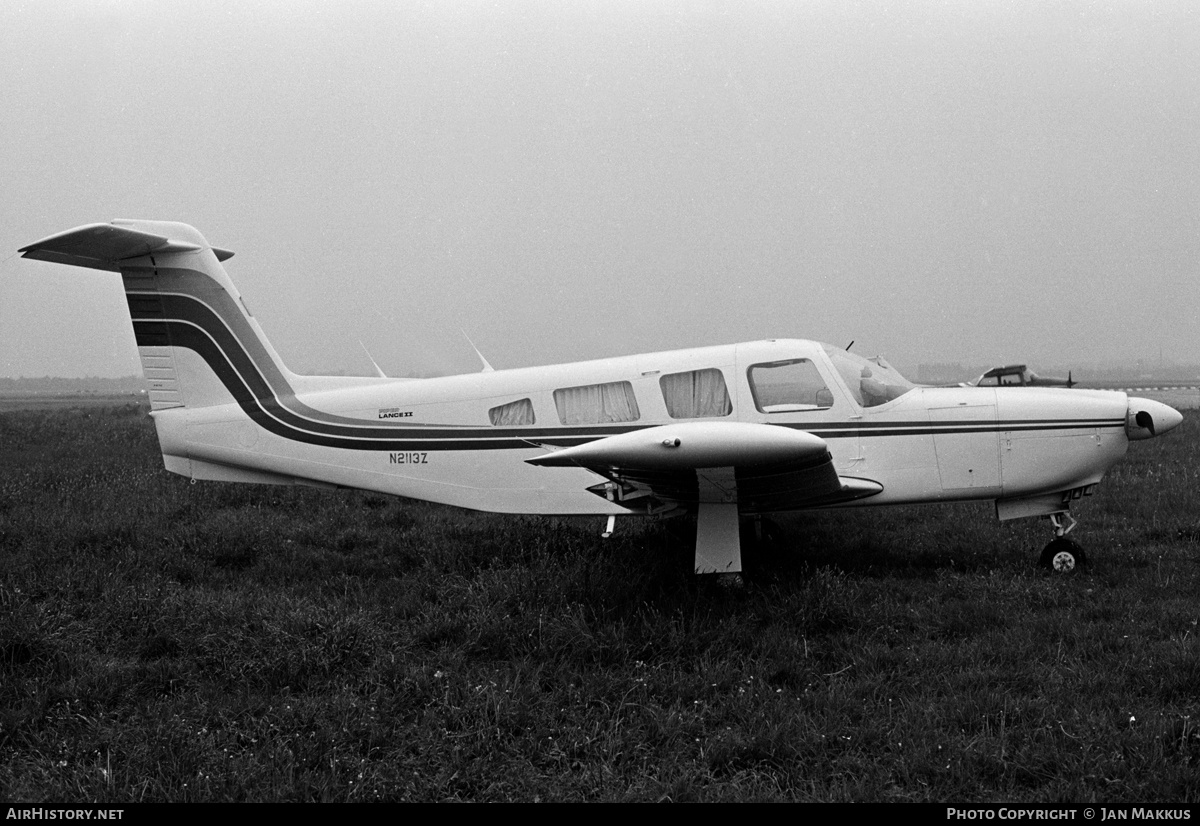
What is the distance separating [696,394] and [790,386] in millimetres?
796

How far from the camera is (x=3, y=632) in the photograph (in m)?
4.34

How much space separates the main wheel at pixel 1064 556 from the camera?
6.09m

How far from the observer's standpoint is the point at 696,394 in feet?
21.2

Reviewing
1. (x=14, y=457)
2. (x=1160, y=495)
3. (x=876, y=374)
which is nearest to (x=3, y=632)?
(x=876, y=374)

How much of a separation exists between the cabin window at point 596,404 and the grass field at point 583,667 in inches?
45.7

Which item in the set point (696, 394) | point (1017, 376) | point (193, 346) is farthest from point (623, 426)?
point (1017, 376)

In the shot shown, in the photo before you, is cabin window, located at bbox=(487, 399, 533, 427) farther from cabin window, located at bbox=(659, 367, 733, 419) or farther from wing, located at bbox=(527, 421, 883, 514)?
cabin window, located at bbox=(659, 367, 733, 419)

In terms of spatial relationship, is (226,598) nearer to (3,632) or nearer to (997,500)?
(3,632)

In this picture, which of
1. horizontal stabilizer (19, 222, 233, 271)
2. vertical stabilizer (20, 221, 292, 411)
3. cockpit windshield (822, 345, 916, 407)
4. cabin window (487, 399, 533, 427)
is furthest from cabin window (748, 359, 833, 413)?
horizontal stabilizer (19, 222, 233, 271)

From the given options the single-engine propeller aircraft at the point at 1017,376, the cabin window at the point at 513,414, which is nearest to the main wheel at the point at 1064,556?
the cabin window at the point at 513,414

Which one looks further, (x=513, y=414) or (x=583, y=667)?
(x=513, y=414)

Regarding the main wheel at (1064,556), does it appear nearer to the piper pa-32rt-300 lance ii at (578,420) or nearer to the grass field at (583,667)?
the piper pa-32rt-300 lance ii at (578,420)

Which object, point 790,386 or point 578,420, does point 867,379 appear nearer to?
point 790,386

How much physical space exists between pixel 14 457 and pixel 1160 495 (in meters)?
14.8
